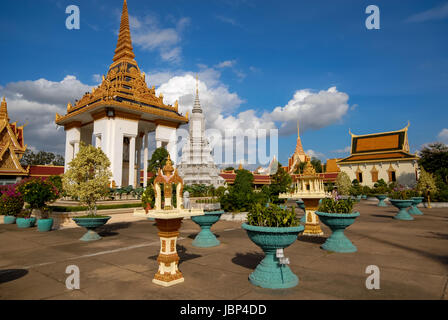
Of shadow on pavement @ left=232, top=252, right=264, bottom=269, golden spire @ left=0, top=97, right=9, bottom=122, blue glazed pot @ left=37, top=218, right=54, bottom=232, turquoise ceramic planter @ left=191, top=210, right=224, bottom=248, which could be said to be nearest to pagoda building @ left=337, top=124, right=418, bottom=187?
turquoise ceramic planter @ left=191, top=210, right=224, bottom=248

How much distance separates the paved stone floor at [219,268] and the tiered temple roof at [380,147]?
42128 millimetres

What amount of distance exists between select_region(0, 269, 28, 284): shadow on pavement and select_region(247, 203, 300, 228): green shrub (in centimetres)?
A: 510

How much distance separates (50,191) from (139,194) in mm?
10324

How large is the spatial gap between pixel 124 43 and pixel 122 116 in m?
12.3

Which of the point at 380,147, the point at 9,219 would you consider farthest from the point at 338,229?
the point at 380,147

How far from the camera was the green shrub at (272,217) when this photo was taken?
17.7 feet

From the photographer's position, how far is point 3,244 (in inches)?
380

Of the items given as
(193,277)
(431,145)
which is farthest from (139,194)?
(431,145)

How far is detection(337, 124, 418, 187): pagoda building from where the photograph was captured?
45.3m

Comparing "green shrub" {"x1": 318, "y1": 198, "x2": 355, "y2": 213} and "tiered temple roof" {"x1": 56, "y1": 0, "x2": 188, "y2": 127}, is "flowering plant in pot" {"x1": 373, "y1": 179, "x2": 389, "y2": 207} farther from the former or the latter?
"tiered temple roof" {"x1": 56, "y1": 0, "x2": 188, "y2": 127}

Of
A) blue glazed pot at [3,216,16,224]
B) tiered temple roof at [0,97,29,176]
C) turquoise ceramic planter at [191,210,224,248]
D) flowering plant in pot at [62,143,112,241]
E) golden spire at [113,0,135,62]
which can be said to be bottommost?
blue glazed pot at [3,216,16,224]

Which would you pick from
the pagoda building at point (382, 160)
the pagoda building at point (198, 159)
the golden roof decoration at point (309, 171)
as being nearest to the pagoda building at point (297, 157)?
the pagoda building at point (382, 160)
